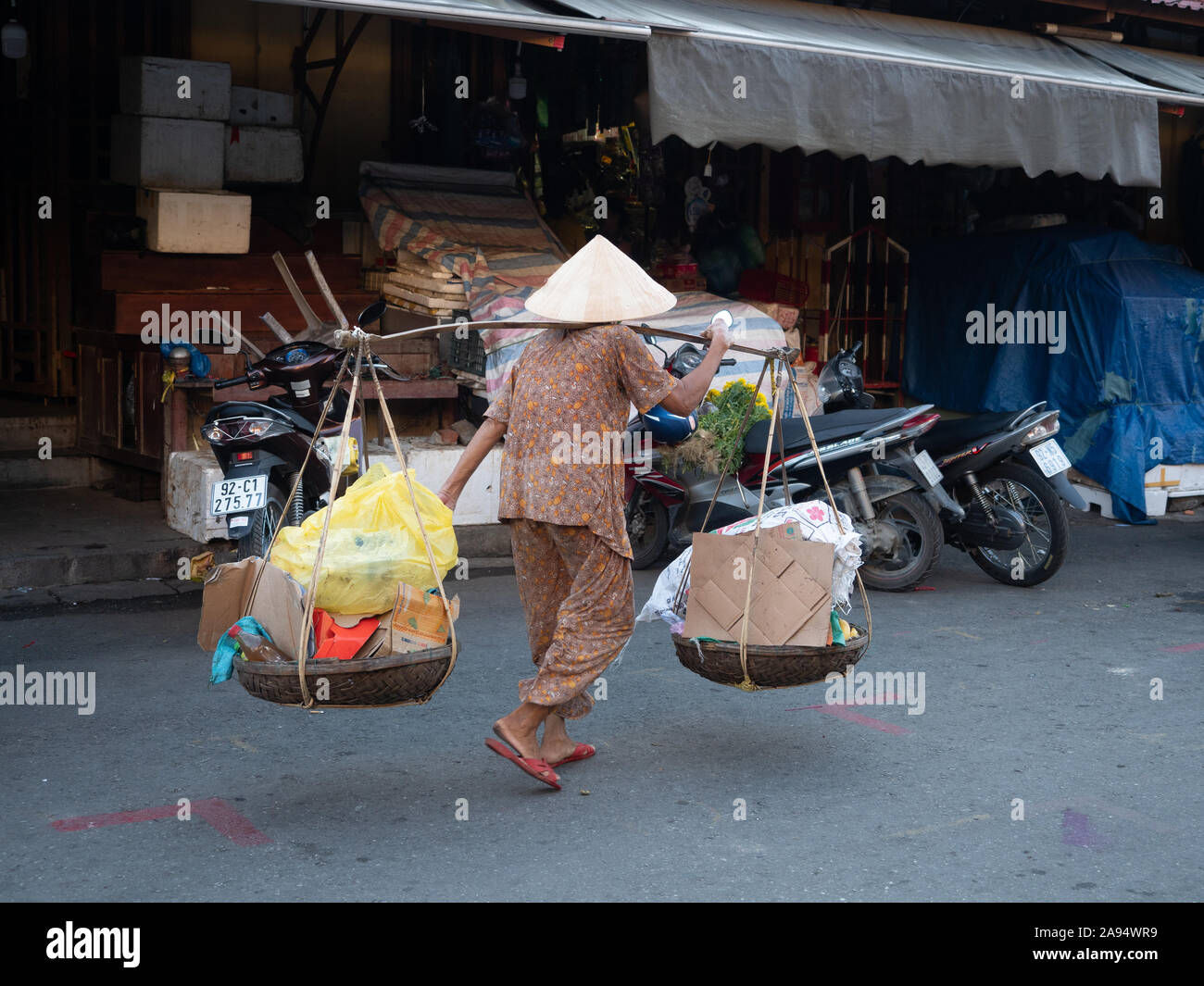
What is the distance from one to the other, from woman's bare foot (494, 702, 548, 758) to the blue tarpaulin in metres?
7.14

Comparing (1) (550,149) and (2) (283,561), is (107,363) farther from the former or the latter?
(2) (283,561)

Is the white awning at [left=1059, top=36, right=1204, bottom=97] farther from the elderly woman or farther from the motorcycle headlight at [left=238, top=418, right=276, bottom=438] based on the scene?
the elderly woman

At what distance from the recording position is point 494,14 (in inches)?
261

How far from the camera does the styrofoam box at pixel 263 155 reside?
8.58 meters

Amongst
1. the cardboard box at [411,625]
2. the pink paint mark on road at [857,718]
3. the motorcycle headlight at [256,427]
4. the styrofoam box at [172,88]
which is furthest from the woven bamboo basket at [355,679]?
the styrofoam box at [172,88]

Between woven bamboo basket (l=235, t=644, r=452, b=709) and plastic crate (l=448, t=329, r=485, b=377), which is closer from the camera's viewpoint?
woven bamboo basket (l=235, t=644, r=452, b=709)

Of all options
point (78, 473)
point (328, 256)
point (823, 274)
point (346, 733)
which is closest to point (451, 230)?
point (328, 256)

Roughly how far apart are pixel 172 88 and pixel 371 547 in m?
5.10

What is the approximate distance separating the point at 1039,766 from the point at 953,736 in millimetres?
406

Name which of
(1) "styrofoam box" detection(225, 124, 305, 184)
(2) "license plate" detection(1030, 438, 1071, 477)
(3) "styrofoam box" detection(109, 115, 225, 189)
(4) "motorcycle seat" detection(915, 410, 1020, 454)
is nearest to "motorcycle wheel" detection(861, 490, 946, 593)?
(4) "motorcycle seat" detection(915, 410, 1020, 454)

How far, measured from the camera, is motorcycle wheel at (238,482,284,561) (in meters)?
6.62

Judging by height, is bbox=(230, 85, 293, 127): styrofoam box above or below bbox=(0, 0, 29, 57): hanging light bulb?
below

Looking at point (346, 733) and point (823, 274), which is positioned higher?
point (823, 274)

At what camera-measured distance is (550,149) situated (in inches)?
412
